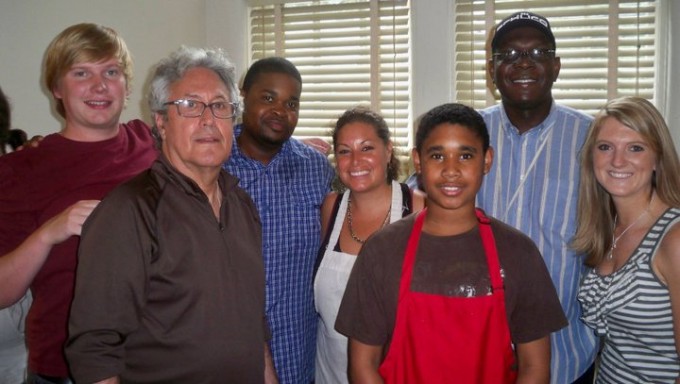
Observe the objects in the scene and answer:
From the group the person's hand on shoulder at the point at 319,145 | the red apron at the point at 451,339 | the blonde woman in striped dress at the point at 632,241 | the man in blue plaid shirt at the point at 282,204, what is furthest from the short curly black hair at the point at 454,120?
the person's hand on shoulder at the point at 319,145

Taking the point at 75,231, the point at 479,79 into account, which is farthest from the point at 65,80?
the point at 479,79

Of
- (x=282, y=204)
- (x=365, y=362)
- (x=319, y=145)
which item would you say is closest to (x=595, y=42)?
(x=319, y=145)

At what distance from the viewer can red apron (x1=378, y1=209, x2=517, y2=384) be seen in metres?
1.41

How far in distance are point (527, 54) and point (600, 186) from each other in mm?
520

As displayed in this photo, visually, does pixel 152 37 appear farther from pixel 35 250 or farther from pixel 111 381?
pixel 111 381

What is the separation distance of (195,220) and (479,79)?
7.34ft

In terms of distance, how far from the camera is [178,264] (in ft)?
4.39

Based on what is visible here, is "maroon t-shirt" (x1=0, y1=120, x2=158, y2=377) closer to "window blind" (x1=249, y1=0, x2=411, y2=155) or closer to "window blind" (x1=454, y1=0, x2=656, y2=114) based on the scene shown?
"window blind" (x1=249, y1=0, x2=411, y2=155)

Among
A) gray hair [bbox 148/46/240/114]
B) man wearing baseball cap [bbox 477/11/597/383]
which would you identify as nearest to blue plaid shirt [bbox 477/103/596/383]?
man wearing baseball cap [bbox 477/11/597/383]

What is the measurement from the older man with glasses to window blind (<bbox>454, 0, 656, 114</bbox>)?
2070 millimetres

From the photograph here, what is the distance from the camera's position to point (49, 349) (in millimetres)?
1625

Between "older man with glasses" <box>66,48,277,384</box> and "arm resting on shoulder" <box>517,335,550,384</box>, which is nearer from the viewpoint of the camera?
"older man with glasses" <box>66,48,277,384</box>

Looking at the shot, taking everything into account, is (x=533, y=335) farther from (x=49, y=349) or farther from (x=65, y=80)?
(x=65, y=80)

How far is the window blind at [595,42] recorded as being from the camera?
9.32 ft
